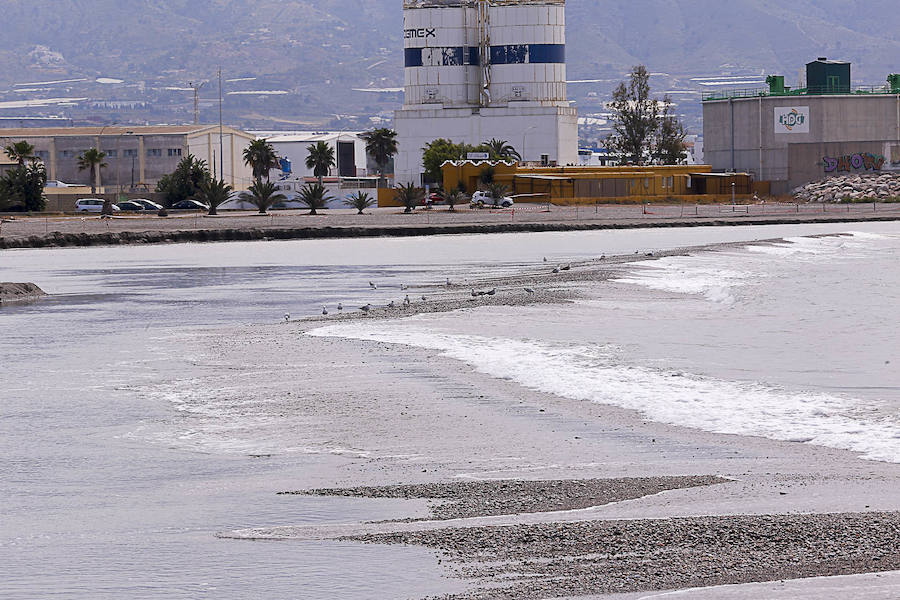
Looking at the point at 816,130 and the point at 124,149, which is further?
the point at 124,149

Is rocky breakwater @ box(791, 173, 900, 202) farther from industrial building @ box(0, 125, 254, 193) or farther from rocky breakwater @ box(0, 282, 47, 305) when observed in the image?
rocky breakwater @ box(0, 282, 47, 305)

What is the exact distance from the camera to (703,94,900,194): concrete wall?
98.9m

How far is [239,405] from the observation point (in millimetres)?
15102

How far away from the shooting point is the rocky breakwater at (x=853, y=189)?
8969 cm

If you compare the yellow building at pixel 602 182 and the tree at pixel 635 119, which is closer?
the yellow building at pixel 602 182

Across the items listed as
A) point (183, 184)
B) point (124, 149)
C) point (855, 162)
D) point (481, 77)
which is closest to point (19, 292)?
point (183, 184)

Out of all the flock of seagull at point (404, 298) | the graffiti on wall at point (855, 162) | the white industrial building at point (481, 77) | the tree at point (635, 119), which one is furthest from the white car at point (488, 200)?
the flock of seagull at point (404, 298)

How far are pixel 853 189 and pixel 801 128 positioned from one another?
8.97 meters

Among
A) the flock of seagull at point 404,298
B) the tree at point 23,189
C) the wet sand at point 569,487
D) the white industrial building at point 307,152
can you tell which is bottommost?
the wet sand at point 569,487

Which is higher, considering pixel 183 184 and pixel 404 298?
pixel 183 184

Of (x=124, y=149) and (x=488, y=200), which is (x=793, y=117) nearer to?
(x=488, y=200)

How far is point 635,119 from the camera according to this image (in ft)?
416

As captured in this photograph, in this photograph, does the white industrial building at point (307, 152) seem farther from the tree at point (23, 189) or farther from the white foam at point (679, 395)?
the white foam at point (679, 395)

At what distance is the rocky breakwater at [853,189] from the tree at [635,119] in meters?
30.6
